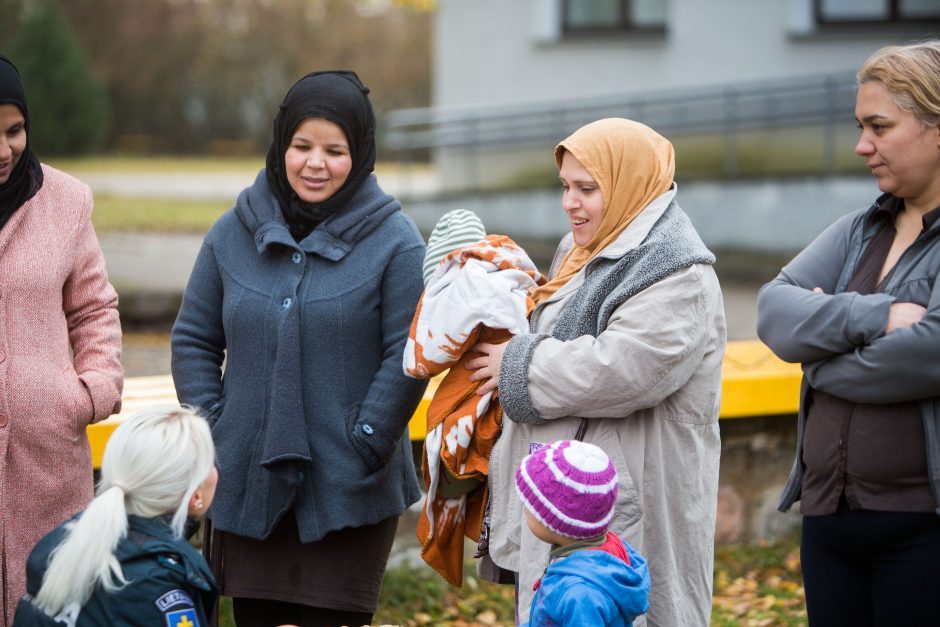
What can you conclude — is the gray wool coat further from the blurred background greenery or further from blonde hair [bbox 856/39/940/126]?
the blurred background greenery

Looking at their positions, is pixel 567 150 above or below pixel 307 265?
above

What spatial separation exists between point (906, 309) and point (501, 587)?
2.88 metres

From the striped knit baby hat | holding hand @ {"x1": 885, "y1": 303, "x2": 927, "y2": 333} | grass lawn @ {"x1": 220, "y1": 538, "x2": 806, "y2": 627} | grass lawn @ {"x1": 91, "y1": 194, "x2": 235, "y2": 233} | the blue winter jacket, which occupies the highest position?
the striped knit baby hat

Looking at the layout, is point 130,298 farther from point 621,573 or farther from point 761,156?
point 621,573

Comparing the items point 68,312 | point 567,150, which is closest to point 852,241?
point 567,150

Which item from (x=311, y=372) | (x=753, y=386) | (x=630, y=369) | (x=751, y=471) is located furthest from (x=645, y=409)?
(x=751, y=471)

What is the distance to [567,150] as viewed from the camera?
3.21 metres

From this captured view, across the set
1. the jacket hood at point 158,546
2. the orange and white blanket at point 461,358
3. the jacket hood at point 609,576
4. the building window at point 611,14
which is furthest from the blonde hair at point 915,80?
the building window at point 611,14

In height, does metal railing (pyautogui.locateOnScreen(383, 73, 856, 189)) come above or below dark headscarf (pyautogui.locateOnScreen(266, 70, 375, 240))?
below

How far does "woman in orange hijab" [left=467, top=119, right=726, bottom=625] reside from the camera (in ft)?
10.2

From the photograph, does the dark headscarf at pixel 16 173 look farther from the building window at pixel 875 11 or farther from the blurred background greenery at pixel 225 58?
the blurred background greenery at pixel 225 58

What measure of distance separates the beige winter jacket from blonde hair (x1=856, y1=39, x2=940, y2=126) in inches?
24.2

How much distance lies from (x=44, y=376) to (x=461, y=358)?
3.77 feet

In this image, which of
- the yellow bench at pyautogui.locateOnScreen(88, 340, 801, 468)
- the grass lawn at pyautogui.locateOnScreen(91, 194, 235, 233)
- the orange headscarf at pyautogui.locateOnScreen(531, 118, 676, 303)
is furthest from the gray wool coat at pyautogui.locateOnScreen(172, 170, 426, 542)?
the grass lawn at pyautogui.locateOnScreen(91, 194, 235, 233)
